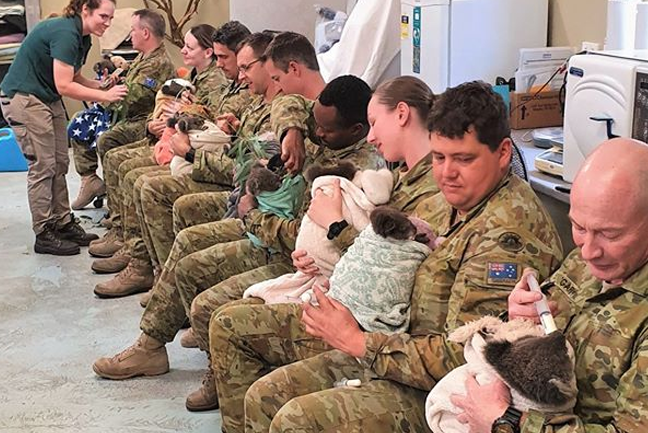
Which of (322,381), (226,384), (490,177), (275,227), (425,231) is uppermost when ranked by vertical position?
(490,177)

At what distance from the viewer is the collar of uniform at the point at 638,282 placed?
1.61 m

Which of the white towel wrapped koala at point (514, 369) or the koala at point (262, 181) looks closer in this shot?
the white towel wrapped koala at point (514, 369)

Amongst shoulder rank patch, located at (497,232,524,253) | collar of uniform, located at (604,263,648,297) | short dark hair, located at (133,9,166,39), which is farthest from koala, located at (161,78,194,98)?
collar of uniform, located at (604,263,648,297)

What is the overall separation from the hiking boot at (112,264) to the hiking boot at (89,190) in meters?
1.19

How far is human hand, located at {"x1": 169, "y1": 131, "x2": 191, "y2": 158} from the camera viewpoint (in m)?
4.08

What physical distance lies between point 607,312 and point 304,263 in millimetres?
1175

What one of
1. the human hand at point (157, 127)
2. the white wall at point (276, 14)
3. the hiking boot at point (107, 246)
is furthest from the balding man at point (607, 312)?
the white wall at point (276, 14)

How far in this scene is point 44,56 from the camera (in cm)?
504

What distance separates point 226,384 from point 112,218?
8.96ft

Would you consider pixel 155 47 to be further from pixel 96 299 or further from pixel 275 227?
pixel 275 227

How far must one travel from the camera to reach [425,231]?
7.38 ft

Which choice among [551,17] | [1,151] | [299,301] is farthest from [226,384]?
[1,151]

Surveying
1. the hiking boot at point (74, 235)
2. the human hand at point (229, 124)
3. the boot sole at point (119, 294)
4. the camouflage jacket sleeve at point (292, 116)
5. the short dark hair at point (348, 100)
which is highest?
the short dark hair at point (348, 100)

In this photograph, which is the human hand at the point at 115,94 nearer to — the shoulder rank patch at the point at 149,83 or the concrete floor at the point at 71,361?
the shoulder rank patch at the point at 149,83
